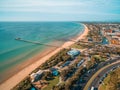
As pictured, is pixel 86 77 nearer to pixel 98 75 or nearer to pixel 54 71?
pixel 98 75

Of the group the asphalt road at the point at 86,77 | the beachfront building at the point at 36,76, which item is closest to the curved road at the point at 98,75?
the asphalt road at the point at 86,77

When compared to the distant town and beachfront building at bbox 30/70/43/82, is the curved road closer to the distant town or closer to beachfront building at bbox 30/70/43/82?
the distant town

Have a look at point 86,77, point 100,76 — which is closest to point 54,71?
point 86,77

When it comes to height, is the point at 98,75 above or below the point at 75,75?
below

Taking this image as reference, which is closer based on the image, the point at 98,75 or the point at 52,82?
the point at 52,82

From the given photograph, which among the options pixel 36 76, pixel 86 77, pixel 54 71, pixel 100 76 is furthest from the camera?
pixel 54 71

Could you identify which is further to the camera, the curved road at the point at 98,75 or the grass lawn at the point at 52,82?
the curved road at the point at 98,75

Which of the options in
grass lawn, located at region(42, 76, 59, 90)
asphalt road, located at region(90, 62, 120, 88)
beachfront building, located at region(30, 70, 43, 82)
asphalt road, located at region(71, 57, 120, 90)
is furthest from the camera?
beachfront building, located at region(30, 70, 43, 82)

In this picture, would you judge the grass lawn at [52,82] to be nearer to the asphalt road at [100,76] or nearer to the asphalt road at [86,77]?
the asphalt road at [86,77]

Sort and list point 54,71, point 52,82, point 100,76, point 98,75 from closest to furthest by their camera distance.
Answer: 1. point 52,82
2. point 100,76
3. point 98,75
4. point 54,71

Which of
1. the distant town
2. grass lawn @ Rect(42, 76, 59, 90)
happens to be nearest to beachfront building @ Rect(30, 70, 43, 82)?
the distant town

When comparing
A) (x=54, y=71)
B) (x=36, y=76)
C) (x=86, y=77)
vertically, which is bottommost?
(x=86, y=77)

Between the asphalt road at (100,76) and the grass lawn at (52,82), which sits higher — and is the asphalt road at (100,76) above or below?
above
